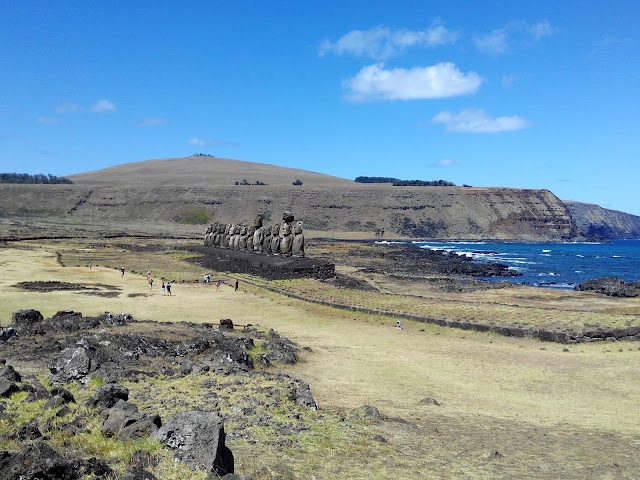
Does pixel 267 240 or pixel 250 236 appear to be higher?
pixel 250 236

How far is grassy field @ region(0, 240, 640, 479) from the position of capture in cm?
876

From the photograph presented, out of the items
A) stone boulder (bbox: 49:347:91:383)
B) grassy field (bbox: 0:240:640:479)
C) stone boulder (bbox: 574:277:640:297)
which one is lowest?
grassy field (bbox: 0:240:640:479)

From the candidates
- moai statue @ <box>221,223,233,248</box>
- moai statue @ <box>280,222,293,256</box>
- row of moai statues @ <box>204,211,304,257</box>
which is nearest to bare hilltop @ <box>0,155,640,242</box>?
moai statue @ <box>221,223,233,248</box>

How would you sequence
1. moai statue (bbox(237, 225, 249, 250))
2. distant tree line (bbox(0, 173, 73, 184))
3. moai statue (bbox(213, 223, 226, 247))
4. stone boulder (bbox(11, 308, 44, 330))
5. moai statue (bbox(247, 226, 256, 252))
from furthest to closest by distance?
distant tree line (bbox(0, 173, 73, 184)), moai statue (bbox(213, 223, 226, 247)), moai statue (bbox(237, 225, 249, 250)), moai statue (bbox(247, 226, 256, 252)), stone boulder (bbox(11, 308, 44, 330))

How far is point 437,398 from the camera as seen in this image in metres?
14.0

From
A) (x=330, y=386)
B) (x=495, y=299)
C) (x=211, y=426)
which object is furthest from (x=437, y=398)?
(x=495, y=299)

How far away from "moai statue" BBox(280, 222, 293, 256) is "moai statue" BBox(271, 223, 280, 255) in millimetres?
732

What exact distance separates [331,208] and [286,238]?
349ft

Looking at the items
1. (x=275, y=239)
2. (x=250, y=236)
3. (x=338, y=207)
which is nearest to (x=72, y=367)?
(x=275, y=239)

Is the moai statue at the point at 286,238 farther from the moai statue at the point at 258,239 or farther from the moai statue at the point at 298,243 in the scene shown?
the moai statue at the point at 258,239

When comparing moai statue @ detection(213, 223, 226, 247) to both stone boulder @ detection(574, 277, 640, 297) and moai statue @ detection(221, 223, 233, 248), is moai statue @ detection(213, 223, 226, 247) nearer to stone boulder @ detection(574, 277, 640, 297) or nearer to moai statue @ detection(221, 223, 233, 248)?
moai statue @ detection(221, 223, 233, 248)

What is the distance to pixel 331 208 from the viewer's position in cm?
15175

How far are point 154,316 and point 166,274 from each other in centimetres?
1764

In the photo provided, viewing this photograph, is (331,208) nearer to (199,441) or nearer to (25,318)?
(25,318)
